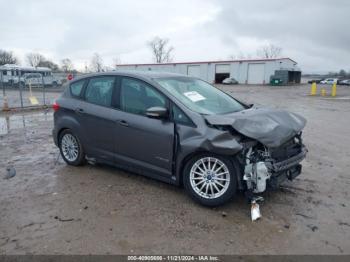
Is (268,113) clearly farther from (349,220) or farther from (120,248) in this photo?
(120,248)

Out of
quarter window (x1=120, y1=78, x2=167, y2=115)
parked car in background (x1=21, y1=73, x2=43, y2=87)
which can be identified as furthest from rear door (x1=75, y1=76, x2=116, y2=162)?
parked car in background (x1=21, y1=73, x2=43, y2=87)

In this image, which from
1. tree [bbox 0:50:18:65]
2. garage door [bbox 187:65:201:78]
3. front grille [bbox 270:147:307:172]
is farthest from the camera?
tree [bbox 0:50:18:65]

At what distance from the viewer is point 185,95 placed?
14.5 feet

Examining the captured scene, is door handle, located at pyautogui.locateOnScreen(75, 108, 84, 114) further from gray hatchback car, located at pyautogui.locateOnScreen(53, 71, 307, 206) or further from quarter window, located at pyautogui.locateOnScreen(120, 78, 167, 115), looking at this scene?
quarter window, located at pyautogui.locateOnScreen(120, 78, 167, 115)

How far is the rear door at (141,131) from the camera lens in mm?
4191

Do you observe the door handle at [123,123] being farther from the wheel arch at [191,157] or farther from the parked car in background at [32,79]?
the parked car in background at [32,79]

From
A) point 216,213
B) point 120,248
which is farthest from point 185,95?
point 120,248

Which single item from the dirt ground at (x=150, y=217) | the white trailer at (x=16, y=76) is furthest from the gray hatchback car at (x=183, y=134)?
the white trailer at (x=16, y=76)

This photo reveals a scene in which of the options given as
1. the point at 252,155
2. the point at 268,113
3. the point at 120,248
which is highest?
the point at 268,113

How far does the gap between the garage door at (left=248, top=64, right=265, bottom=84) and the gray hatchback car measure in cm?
4858

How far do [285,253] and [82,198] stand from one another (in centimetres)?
270

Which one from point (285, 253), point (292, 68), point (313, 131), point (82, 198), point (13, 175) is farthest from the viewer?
point (292, 68)

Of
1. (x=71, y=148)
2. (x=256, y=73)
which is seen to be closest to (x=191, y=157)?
(x=71, y=148)

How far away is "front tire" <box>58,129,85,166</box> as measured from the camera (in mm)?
5447
